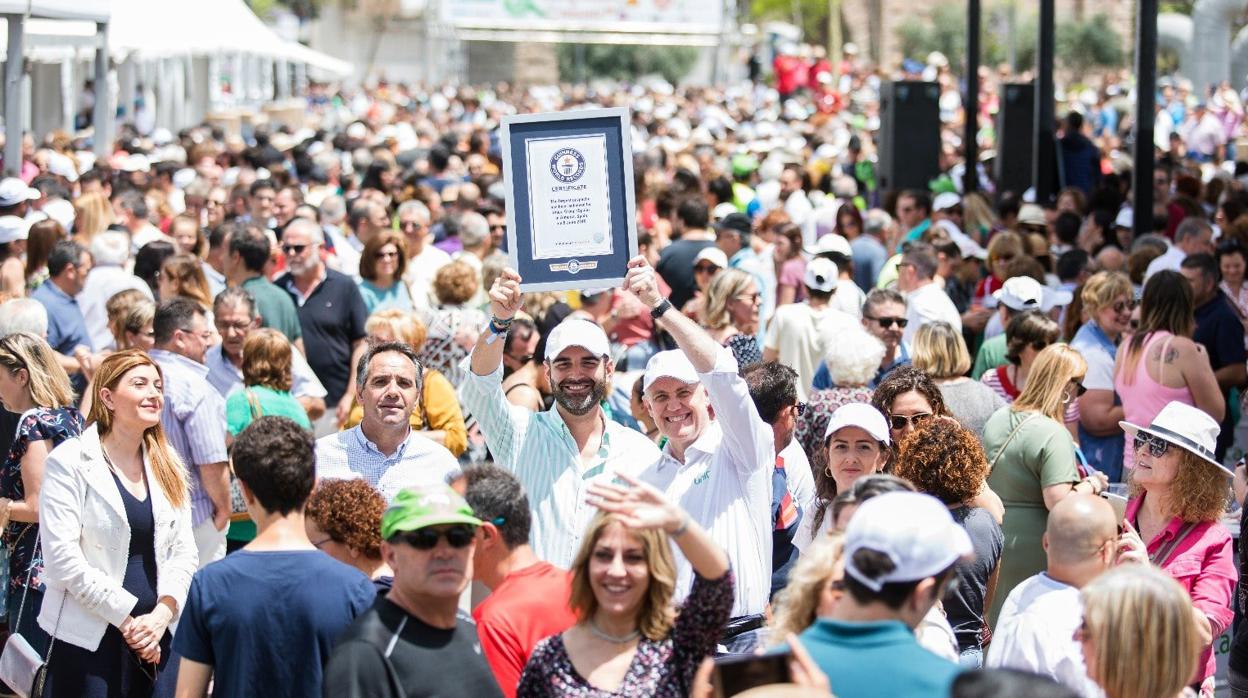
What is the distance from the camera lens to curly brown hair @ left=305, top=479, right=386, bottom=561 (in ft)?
15.0

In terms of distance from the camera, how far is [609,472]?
5.33m

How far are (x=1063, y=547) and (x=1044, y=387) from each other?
2.04 m

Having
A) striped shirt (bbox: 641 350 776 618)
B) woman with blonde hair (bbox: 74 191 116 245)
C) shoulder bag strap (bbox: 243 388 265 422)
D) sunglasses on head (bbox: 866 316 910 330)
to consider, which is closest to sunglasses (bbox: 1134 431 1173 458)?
striped shirt (bbox: 641 350 776 618)

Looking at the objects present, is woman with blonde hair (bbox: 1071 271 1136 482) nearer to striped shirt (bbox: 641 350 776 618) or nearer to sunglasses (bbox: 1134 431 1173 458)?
sunglasses (bbox: 1134 431 1173 458)

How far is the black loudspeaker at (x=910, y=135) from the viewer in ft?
58.7

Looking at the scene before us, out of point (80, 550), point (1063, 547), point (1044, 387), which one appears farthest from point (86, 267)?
point (1063, 547)

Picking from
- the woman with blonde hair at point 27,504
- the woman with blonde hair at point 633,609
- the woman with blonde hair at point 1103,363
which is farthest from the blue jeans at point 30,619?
the woman with blonde hair at point 1103,363

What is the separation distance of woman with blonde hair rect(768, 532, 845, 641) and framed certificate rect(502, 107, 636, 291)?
1.90m

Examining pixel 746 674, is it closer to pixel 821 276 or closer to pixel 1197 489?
pixel 1197 489

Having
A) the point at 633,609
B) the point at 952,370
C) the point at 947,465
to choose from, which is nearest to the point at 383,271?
the point at 952,370

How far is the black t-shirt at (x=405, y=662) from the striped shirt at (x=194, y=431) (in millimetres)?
2614

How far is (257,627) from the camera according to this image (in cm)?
409

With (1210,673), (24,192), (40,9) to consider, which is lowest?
(1210,673)

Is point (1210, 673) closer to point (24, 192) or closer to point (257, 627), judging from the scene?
point (257, 627)
